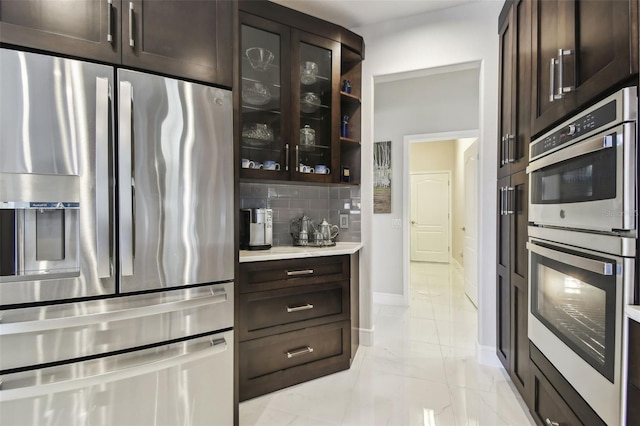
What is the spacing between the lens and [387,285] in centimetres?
423

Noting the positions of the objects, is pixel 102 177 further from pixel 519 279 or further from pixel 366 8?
pixel 366 8

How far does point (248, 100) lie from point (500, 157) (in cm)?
199

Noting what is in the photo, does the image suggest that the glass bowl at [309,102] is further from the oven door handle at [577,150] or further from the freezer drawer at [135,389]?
the freezer drawer at [135,389]

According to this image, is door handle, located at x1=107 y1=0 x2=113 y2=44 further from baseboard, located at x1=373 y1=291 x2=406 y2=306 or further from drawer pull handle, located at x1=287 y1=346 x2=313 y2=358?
baseboard, located at x1=373 y1=291 x2=406 y2=306

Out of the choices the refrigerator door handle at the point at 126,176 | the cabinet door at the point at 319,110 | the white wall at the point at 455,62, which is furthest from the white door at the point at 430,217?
the refrigerator door handle at the point at 126,176

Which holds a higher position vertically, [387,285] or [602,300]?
[602,300]

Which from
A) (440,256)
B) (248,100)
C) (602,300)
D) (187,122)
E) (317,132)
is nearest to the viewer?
(602,300)

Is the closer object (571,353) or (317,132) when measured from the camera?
(571,353)

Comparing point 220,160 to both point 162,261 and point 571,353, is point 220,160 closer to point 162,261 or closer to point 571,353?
point 162,261

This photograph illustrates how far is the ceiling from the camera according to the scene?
2.53 metres

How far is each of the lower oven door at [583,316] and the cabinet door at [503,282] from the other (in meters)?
0.56

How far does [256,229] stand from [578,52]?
202 cm

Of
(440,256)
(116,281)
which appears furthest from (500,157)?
(440,256)

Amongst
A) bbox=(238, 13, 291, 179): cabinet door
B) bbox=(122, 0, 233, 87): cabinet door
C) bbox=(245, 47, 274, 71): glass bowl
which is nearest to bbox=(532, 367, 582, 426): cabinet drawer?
bbox=(238, 13, 291, 179): cabinet door
